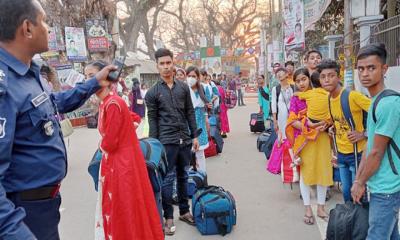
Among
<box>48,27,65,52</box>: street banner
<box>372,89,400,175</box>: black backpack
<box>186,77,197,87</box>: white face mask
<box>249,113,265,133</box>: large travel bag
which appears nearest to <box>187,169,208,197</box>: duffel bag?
<box>186,77,197,87</box>: white face mask

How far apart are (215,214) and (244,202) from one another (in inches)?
45.1

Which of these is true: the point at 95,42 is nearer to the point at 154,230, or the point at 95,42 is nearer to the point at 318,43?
the point at 318,43

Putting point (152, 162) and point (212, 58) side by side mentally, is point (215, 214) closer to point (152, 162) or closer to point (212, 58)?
point (152, 162)

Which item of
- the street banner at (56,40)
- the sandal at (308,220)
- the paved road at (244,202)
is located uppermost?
the street banner at (56,40)

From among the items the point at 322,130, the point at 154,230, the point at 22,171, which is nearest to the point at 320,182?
the point at 322,130

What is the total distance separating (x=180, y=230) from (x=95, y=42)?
12320 mm

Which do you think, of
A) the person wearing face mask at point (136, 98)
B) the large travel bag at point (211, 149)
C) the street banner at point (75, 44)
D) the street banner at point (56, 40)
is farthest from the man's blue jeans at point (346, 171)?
the street banner at point (75, 44)

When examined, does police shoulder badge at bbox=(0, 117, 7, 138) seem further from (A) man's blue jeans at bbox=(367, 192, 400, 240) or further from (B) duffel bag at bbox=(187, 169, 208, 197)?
(B) duffel bag at bbox=(187, 169, 208, 197)

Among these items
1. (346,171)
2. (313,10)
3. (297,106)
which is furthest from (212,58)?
(346,171)

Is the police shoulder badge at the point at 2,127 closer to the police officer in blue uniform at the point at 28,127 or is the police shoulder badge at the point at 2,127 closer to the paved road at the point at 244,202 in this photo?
the police officer in blue uniform at the point at 28,127

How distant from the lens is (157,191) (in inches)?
134

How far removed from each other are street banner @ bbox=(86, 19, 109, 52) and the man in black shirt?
37.7ft

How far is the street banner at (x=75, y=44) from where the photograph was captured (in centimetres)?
1381

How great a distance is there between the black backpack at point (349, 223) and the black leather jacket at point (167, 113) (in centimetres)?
173
